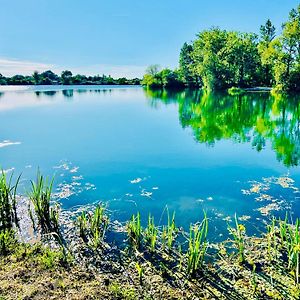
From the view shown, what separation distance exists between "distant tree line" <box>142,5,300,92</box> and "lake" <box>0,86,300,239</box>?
30.6 metres

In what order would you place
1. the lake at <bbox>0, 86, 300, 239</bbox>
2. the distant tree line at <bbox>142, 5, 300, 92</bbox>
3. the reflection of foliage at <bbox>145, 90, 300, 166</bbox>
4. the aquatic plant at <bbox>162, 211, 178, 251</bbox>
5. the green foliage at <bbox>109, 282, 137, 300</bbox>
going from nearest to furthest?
the green foliage at <bbox>109, 282, 137, 300</bbox> → the aquatic plant at <bbox>162, 211, 178, 251</bbox> → the lake at <bbox>0, 86, 300, 239</bbox> → the reflection of foliage at <bbox>145, 90, 300, 166</bbox> → the distant tree line at <bbox>142, 5, 300, 92</bbox>

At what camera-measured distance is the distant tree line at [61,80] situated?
345 ft

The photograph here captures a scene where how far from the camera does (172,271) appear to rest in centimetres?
480

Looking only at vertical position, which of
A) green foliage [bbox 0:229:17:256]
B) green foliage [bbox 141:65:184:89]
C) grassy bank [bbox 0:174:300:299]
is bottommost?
grassy bank [bbox 0:174:300:299]

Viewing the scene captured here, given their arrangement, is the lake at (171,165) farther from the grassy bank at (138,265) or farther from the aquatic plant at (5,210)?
the aquatic plant at (5,210)

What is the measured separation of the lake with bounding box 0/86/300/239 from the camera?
7.62 m

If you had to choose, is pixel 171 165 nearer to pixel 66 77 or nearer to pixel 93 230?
pixel 93 230

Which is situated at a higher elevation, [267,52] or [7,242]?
[267,52]

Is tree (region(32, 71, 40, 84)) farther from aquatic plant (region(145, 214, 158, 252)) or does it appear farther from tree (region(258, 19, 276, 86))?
aquatic plant (region(145, 214, 158, 252))

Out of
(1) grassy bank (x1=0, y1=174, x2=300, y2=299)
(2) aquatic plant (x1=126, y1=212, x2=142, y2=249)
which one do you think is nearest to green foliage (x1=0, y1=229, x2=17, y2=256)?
(1) grassy bank (x1=0, y1=174, x2=300, y2=299)

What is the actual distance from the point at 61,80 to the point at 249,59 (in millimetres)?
76316

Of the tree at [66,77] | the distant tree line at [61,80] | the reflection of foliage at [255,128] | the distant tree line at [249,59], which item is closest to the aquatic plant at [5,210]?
the reflection of foliage at [255,128]

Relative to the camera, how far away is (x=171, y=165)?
11.3 metres

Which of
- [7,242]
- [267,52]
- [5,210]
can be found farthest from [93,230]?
[267,52]
